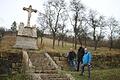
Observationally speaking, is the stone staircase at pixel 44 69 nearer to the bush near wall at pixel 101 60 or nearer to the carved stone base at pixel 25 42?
the bush near wall at pixel 101 60

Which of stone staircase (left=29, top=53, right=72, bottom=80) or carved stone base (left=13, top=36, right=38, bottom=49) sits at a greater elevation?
carved stone base (left=13, top=36, right=38, bottom=49)

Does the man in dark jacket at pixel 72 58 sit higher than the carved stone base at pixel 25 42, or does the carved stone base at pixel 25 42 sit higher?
the carved stone base at pixel 25 42

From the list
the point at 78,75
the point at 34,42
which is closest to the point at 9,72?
the point at 78,75

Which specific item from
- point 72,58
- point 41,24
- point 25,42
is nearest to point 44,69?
point 72,58

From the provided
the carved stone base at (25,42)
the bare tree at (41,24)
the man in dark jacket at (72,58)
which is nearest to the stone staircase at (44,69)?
the man in dark jacket at (72,58)

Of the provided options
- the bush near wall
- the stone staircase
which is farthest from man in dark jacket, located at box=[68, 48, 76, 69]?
the stone staircase

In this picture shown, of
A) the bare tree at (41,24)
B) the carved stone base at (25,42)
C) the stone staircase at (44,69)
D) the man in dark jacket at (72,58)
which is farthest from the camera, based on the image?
the bare tree at (41,24)

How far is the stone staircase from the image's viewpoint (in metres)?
15.4

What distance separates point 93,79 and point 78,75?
1.27 metres

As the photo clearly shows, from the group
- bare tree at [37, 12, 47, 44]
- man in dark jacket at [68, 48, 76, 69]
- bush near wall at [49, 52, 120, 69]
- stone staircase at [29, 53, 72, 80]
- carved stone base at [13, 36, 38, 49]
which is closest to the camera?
stone staircase at [29, 53, 72, 80]

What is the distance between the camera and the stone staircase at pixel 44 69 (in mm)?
15398

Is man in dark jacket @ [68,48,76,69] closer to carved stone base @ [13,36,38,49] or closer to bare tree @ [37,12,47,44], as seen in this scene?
carved stone base @ [13,36,38,49]

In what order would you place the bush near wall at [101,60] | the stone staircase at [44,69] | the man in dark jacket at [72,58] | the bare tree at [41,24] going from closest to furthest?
the stone staircase at [44,69] < the man in dark jacket at [72,58] < the bush near wall at [101,60] < the bare tree at [41,24]

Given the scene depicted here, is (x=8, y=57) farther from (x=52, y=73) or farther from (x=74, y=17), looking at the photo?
(x=74, y=17)
